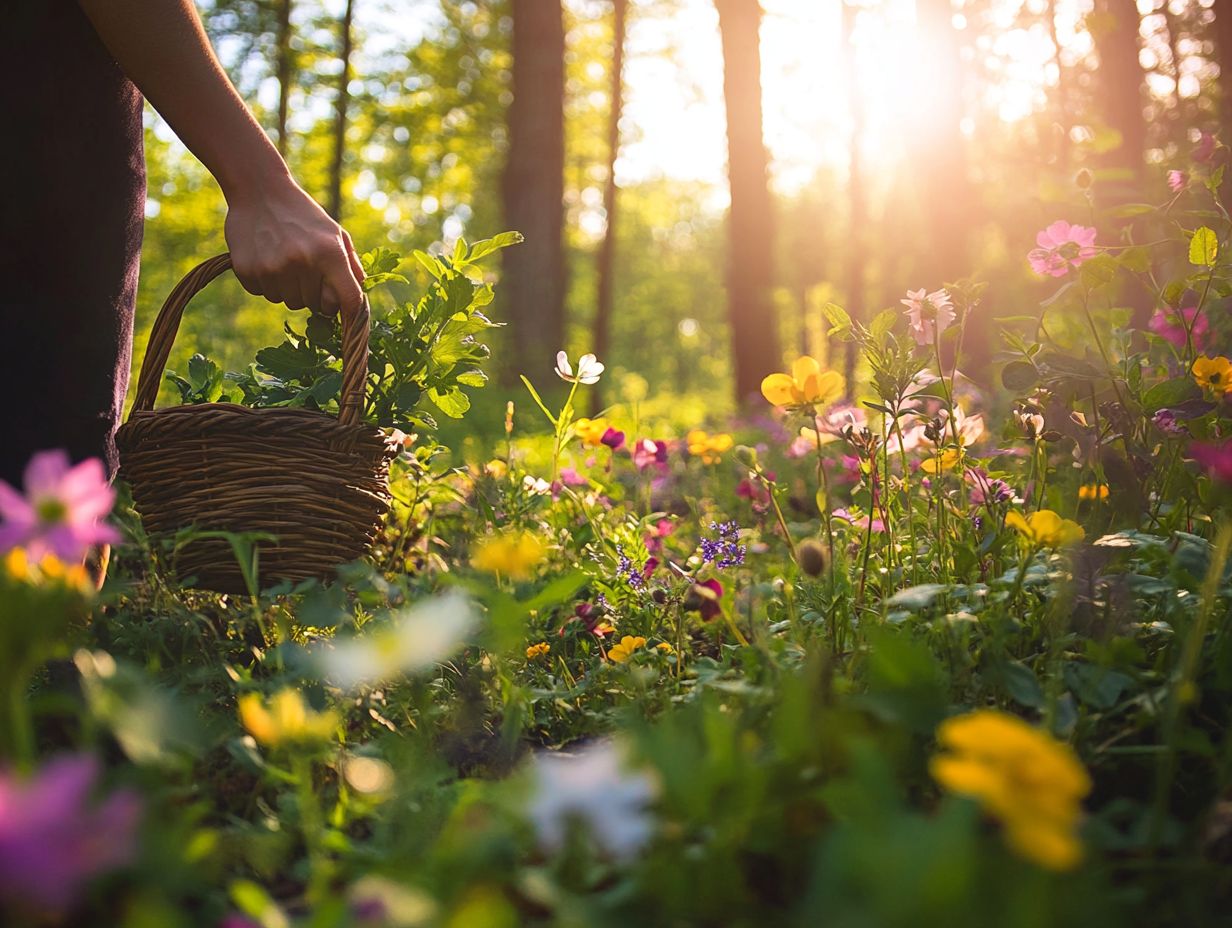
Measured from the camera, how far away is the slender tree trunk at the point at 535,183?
431 inches

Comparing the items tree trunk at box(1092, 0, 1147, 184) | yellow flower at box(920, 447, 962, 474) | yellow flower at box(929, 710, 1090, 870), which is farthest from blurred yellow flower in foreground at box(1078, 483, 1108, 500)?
tree trunk at box(1092, 0, 1147, 184)

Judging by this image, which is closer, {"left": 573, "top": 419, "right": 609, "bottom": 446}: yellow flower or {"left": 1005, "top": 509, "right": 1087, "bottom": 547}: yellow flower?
{"left": 1005, "top": 509, "right": 1087, "bottom": 547}: yellow flower

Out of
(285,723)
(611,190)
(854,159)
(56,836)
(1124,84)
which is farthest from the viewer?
(854,159)

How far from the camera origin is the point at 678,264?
131ft

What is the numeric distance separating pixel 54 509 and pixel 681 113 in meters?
15.8

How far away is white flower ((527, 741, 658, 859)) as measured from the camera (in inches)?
29.8

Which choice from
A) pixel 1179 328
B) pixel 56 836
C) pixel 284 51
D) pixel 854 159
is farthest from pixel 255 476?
pixel 854 159

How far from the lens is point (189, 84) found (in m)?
1.91

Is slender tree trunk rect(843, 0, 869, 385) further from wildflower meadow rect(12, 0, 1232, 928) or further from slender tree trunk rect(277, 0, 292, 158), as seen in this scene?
wildflower meadow rect(12, 0, 1232, 928)

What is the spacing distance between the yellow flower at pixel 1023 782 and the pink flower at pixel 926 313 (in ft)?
4.33

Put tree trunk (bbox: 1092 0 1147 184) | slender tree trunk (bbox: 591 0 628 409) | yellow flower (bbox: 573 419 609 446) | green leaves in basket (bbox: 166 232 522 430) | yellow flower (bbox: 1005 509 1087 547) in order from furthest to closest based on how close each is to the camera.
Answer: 1. slender tree trunk (bbox: 591 0 628 409)
2. tree trunk (bbox: 1092 0 1147 184)
3. yellow flower (bbox: 573 419 609 446)
4. green leaves in basket (bbox: 166 232 522 430)
5. yellow flower (bbox: 1005 509 1087 547)

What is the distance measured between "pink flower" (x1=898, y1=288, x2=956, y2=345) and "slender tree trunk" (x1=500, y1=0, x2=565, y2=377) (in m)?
9.06

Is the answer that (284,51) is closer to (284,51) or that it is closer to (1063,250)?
(284,51)

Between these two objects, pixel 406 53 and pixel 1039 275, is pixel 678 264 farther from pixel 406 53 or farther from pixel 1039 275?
pixel 1039 275
